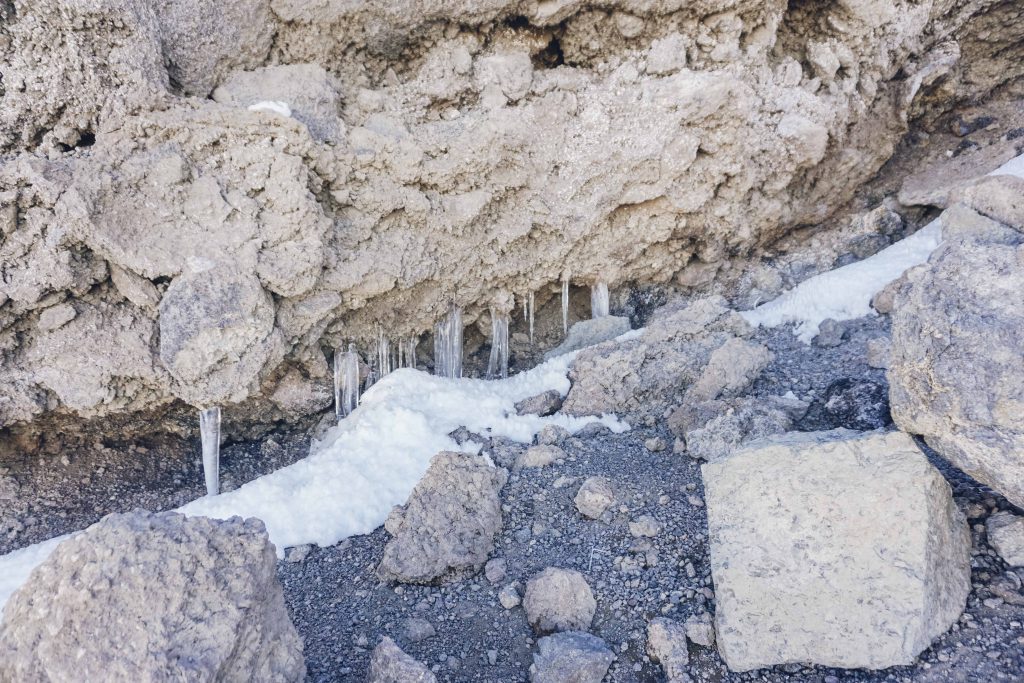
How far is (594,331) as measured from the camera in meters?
7.18

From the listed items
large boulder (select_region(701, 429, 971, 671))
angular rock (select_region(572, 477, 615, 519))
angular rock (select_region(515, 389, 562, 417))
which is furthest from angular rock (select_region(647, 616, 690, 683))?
angular rock (select_region(515, 389, 562, 417))

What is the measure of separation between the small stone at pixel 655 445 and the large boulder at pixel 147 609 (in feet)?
9.38

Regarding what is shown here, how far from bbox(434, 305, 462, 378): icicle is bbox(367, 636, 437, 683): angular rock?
4.06 metres

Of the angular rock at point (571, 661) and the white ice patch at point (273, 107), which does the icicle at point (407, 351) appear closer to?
the white ice patch at point (273, 107)

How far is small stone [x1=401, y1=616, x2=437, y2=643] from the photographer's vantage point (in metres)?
3.49

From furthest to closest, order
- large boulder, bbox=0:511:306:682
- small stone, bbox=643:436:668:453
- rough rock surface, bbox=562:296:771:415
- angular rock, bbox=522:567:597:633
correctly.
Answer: rough rock surface, bbox=562:296:771:415, small stone, bbox=643:436:668:453, angular rock, bbox=522:567:597:633, large boulder, bbox=0:511:306:682

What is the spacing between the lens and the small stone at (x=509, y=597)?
363 centimetres

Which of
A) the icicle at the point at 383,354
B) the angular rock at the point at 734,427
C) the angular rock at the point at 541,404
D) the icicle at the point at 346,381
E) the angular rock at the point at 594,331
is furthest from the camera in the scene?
the angular rock at the point at 594,331

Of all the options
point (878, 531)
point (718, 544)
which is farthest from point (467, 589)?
point (878, 531)

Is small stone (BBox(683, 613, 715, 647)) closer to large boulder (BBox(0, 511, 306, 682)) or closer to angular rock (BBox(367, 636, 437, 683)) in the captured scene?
angular rock (BBox(367, 636, 437, 683))

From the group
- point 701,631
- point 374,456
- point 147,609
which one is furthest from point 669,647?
point 374,456

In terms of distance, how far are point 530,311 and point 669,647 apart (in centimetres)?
457

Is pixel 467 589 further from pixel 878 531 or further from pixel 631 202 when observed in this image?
pixel 631 202

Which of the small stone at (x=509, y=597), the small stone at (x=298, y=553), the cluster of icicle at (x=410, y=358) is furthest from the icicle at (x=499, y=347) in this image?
the small stone at (x=509, y=597)
